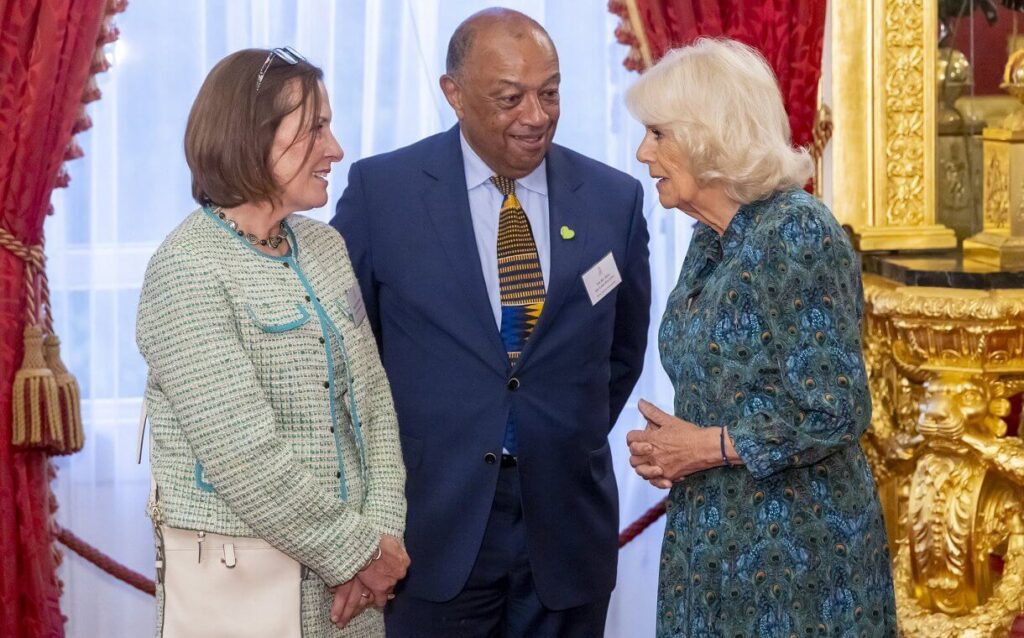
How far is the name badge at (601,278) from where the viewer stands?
2.94 metres

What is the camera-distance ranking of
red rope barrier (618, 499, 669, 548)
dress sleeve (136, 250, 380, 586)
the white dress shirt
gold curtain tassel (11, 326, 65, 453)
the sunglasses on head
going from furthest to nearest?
1. red rope barrier (618, 499, 669, 548)
2. gold curtain tassel (11, 326, 65, 453)
3. the white dress shirt
4. the sunglasses on head
5. dress sleeve (136, 250, 380, 586)

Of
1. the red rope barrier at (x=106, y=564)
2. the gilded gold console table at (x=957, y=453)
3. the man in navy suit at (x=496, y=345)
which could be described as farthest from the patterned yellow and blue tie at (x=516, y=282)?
the red rope barrier at (x=106, y=564)

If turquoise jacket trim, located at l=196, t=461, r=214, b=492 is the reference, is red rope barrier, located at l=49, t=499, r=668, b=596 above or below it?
below

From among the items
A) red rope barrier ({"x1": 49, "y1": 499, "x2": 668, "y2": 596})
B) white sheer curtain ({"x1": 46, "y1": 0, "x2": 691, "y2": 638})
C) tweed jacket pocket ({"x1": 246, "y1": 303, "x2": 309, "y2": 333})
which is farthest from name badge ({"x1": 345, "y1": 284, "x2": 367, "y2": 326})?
red rope barrier ({"x1": 49, "y1": 499, "x2": 668, "y2": 596})

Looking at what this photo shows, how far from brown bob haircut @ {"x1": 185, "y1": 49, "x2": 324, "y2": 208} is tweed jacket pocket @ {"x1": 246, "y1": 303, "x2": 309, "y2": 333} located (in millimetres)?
200

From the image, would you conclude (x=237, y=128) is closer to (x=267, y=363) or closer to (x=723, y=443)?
(x=267, y=363)

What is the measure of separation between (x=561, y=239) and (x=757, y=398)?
0.75m

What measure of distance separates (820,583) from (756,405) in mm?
332

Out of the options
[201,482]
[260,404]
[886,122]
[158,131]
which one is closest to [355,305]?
[260,404]

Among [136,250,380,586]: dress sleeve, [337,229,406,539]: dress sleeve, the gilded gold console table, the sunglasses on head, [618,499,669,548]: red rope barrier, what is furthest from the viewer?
[618,499,669,548]: red rope barrier

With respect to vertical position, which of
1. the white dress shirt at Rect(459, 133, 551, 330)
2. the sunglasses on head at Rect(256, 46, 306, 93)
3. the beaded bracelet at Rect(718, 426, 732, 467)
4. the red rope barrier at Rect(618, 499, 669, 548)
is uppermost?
the sunglasses on head at Rect(256, 46, 306, 93)

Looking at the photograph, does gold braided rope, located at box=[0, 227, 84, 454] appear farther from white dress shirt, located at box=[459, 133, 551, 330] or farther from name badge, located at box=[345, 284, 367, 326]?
name badge, located at box=[345, 284, 367, 326]

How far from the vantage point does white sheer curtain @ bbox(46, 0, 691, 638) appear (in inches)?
167

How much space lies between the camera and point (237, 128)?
7.52 ft
